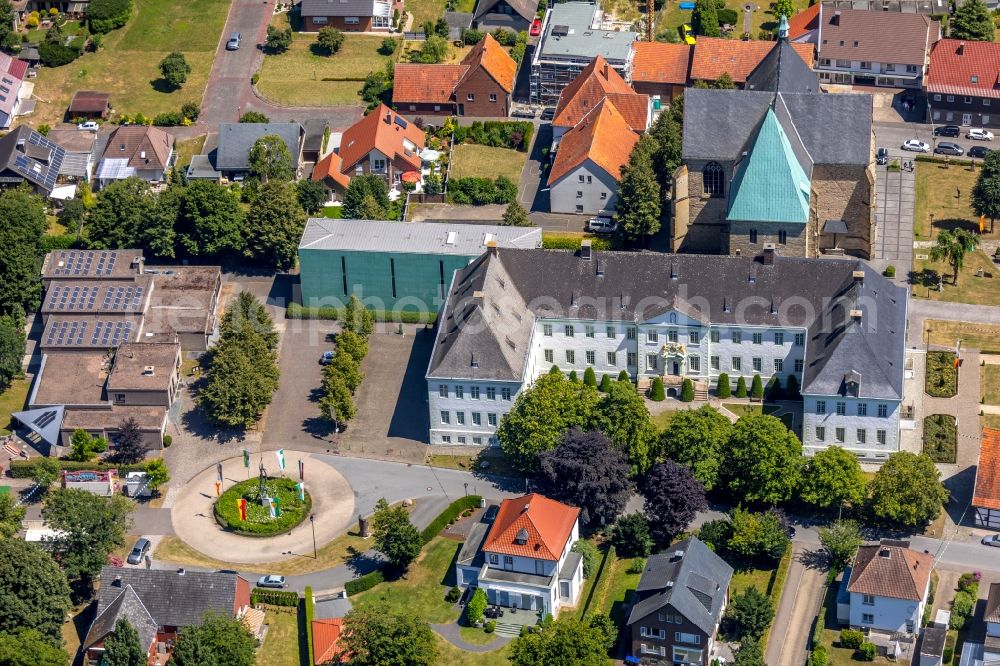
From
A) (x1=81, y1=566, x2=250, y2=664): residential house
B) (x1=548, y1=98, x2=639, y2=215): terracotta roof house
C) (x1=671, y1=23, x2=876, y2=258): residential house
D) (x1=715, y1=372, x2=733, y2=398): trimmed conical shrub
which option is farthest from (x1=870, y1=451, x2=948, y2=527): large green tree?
(x1=548, y1=98, x2=639, y2=215): terracotta roof house

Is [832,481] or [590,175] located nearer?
[832,481]

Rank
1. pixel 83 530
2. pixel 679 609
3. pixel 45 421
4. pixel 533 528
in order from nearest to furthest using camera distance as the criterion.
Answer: pixel 679 609
pixel 533 528
pixel 83 530
pixel 45 421

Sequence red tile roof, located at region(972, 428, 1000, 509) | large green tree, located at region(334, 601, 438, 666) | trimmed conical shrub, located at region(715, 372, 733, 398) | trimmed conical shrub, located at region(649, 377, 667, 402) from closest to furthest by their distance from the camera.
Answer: large green tree, located at region(334, 601, 438, 666)
red tile roof, located at region(972, 428, 1000, 509)
trimmed conical shrub, located at region(715, 372, 733, 398)
trimmed conical shrub, located at region(649, 377, 667, 402)

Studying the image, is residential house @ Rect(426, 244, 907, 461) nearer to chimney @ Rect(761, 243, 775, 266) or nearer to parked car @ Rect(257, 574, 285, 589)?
chimney @ Rect(761, 243, 775, 266)

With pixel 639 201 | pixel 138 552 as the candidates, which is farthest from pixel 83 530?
pixel 639 201

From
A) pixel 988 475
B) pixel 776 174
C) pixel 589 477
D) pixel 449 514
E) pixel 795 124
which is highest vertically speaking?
pixel 795 124

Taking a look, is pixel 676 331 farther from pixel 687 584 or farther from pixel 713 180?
pixel 687 584

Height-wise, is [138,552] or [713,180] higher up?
[713,180]

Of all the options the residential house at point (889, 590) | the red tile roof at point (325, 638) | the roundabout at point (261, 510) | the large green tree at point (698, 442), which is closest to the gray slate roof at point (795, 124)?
the large green tree at point (698, 442)
